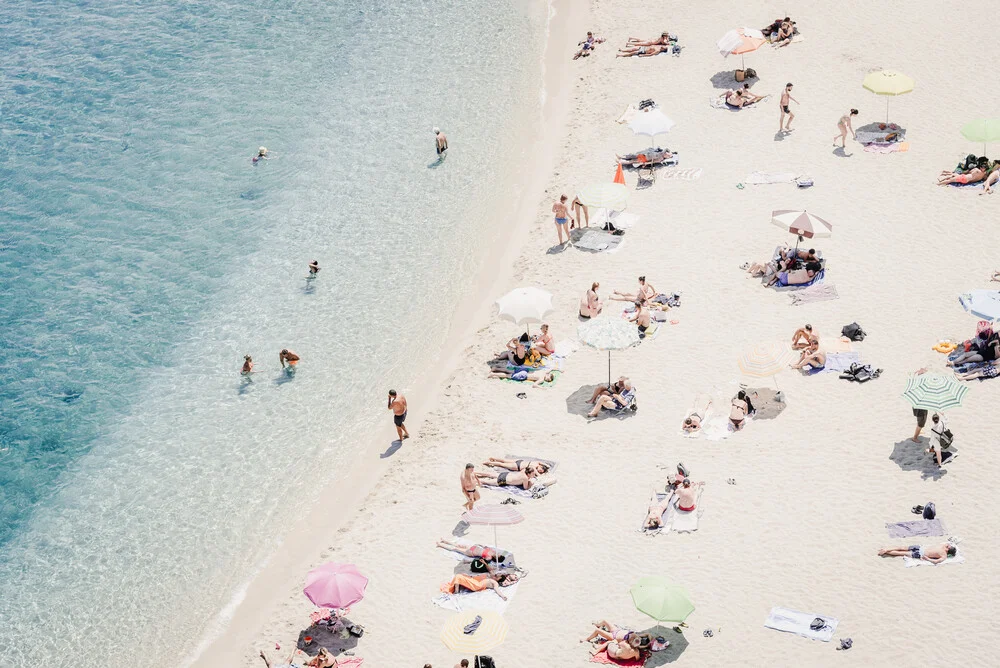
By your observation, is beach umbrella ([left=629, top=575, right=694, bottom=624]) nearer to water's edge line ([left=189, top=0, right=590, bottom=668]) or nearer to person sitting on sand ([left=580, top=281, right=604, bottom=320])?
water's edge line ([left=189, top=0, right=590, bottom=668])

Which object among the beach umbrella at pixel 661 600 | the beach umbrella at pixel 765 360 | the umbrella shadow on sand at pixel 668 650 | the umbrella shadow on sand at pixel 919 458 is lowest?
the umbrella shadow on sand at pixel 668 650

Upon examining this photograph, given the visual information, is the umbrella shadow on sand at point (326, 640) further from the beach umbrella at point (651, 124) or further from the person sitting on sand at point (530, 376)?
the beach umbrella at point (651, 124)

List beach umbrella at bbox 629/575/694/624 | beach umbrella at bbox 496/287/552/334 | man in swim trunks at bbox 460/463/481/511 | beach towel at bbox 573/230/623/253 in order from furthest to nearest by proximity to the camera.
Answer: beach towel at bbox 573/230/623/253 < beach umbrella at bbox 496/287/552/334 < man in swim trunks at bbox 460/463/481/511 < beach umbrella at bbox 629/575/694/624

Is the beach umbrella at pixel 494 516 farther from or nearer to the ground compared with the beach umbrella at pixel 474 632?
farther from the ground

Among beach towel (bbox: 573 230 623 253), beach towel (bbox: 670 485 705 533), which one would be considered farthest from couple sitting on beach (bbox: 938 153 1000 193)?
beach towel (bbox: 670 485 705 533)

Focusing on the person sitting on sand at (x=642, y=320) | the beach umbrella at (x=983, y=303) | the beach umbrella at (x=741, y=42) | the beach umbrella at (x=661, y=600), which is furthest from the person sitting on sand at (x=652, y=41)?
the beach umbrella at (x=661, y=600)

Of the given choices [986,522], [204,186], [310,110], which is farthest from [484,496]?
[310,110]

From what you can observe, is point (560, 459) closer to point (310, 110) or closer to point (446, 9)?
point (310, 110)
